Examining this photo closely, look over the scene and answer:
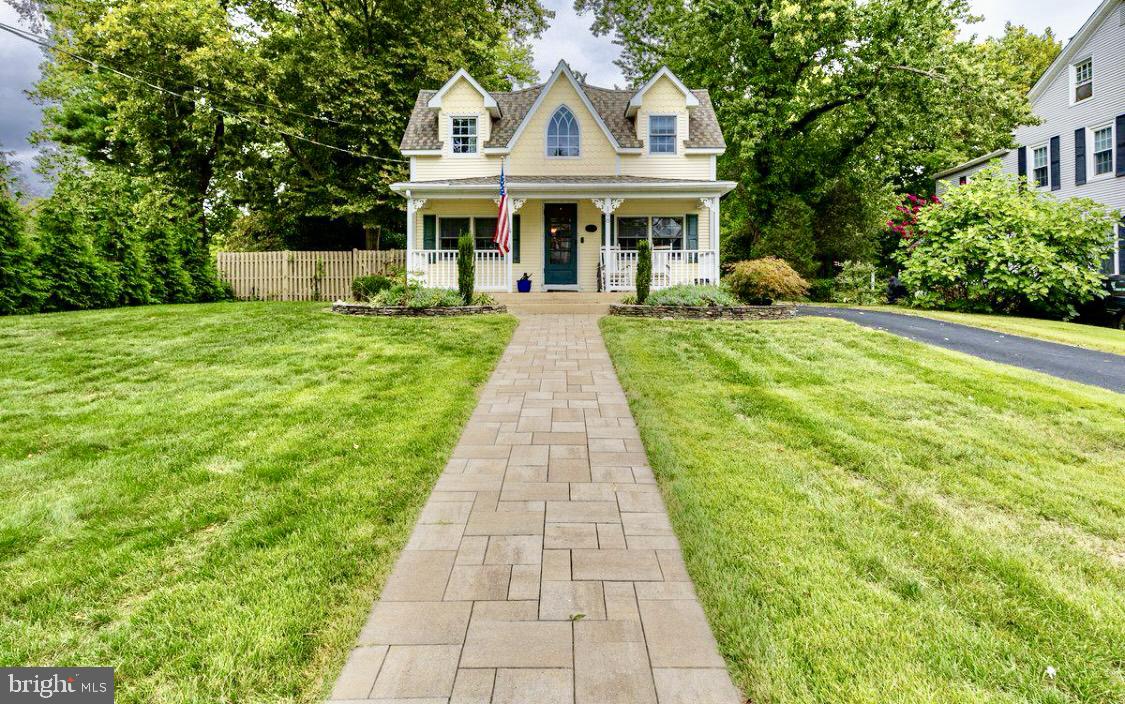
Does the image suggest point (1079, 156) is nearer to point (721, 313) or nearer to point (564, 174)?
point (721, 313)

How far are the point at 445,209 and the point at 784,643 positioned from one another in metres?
15.9

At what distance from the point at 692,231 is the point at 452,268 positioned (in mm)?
7404

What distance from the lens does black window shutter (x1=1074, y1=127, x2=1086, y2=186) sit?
59.9ft

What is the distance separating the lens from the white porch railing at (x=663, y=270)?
575 inches

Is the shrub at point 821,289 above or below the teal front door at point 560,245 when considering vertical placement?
below

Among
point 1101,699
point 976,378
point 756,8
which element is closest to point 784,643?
point 1101,699

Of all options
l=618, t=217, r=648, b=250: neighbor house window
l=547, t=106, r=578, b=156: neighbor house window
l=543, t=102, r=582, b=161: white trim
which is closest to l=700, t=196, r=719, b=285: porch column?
l=618, t=217, r=648, b=250: neighbor house window

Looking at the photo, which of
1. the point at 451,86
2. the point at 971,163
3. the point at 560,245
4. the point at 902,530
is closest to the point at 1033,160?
the point at 971,163

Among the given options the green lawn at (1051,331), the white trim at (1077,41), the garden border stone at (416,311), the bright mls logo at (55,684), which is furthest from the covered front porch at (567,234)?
the white trim at (1077,41)

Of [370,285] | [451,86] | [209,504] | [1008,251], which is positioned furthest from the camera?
[451,86]

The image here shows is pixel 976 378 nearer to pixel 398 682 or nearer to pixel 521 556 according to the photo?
pixel 521 556

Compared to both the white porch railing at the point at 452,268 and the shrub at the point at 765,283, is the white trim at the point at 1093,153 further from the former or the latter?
the white porch railing at the point at 452,268

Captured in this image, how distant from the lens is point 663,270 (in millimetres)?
14844

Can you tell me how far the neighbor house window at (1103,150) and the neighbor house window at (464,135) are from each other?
20809 mm
